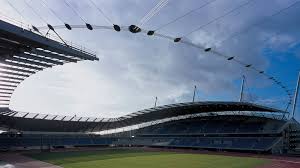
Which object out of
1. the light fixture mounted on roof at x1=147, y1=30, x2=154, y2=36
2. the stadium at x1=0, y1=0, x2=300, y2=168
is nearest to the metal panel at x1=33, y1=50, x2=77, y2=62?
the stadium at x1=0, y1=0, x2=300, y2=168

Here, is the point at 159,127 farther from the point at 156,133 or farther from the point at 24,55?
the point at 24,55

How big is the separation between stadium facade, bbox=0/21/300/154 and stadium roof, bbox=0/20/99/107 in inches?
5.2

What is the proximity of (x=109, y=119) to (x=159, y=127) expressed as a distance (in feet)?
54.6

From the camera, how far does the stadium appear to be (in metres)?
45.0

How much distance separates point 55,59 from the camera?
39094 millimetres

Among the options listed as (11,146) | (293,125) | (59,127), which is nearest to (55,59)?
(11,146)

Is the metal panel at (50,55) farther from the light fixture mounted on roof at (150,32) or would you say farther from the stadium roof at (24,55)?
the light fixture mounted on roof at (150,32)

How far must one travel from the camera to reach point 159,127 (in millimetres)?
89625

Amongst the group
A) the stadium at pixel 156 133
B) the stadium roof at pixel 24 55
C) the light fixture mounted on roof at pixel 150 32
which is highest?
the stadium roof at pixel 24 55

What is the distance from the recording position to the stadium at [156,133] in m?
45.0

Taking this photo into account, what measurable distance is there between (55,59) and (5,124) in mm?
33626

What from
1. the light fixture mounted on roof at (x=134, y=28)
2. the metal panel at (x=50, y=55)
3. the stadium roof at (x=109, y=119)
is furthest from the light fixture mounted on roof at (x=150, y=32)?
the stadium roof at (x=109, y=119)

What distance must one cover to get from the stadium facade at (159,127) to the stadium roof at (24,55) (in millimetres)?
132

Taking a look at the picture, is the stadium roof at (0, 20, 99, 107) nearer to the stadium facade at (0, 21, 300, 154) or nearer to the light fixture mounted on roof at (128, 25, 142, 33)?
the stadium facade at (0, 21, 300, 154)
